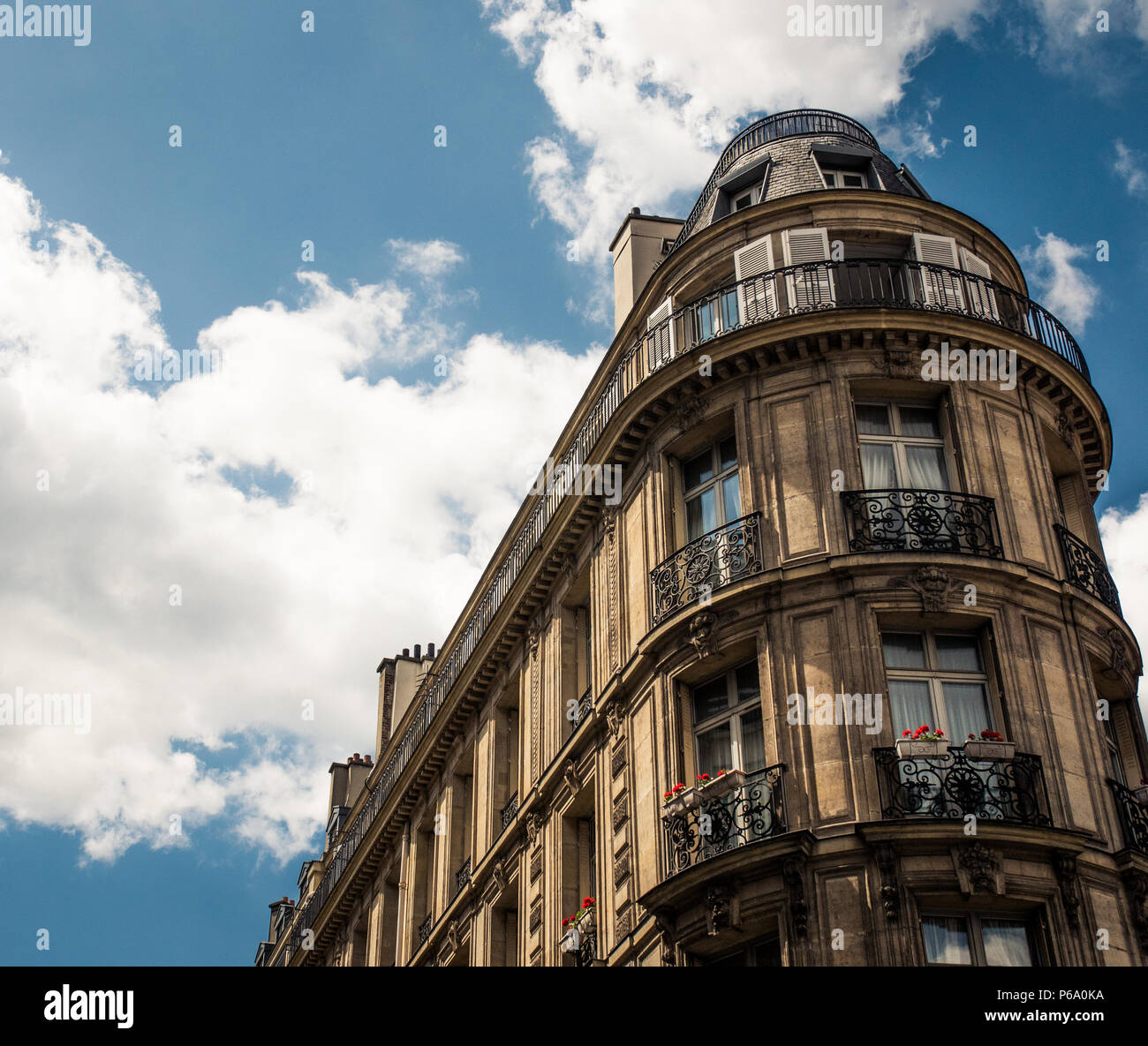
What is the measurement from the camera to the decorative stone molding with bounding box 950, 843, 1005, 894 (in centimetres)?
1366

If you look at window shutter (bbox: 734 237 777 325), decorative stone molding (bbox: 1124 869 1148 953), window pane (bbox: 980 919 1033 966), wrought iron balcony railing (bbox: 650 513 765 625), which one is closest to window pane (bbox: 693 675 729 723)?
wrought iron balcony railing (bbox: 650 513 765 625)

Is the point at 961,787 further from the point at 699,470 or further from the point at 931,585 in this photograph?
the point at 699,470

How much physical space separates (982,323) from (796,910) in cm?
799

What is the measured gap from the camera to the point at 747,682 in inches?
648

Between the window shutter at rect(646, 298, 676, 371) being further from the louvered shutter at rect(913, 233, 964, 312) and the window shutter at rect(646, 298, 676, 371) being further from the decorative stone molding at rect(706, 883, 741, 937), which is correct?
the decorative stone molding at rect(706, 883, 741, 937)

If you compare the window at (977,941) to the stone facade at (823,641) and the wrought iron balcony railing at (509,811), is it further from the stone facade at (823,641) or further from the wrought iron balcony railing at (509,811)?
the wrought iron balcony railing at (509,811)

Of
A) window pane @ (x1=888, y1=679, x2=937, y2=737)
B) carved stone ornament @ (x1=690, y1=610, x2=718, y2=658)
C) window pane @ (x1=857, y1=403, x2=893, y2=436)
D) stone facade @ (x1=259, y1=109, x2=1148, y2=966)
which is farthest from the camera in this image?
window pane @ (x1=857, y1=403, x2=893, y2=436)

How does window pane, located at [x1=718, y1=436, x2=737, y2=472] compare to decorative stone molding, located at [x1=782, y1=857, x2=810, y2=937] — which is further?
window pane, located at [x1=718, y1=436, x2=737, y2=472]

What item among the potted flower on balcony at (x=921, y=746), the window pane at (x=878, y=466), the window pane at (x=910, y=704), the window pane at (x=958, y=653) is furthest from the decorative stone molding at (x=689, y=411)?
the potted flower on balcony at (x=921, y=746)

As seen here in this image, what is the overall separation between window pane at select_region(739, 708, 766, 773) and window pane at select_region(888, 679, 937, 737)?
1.45 metres

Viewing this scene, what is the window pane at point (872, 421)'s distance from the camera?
17.6 m

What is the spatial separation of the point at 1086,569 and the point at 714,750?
5.05 meters
